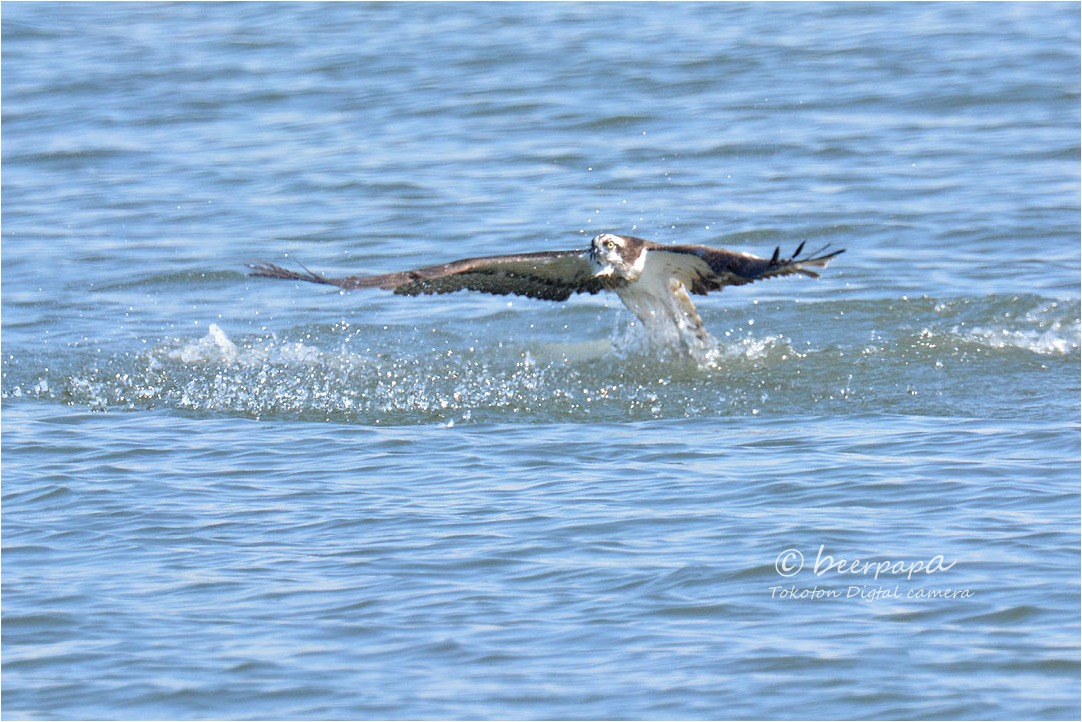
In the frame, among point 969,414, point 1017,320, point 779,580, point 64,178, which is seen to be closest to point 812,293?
point 1017,320

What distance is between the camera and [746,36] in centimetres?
1978

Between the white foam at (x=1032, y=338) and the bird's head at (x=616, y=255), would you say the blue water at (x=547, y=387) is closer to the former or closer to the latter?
the white foam at (x=1032, y=338)

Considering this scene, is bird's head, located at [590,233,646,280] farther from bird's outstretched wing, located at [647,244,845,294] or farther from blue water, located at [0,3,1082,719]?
blue water, located at [0,3,1082,719]

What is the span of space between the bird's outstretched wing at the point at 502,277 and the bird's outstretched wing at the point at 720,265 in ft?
1.56

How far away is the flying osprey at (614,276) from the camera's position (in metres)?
8.92

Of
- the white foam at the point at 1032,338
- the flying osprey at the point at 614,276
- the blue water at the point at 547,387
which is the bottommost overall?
the white foam at the point at 1032,338

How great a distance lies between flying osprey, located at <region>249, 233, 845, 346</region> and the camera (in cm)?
892

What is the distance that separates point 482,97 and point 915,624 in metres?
12.8

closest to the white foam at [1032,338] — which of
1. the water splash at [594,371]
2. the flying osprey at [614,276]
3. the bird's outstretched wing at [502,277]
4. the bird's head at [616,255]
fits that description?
the water splash at [594,371]

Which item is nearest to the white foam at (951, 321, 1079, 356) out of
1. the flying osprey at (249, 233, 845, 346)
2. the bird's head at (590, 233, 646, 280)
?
the flying osprey at (249, 233, 845, 346)

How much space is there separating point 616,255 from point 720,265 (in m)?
1.00

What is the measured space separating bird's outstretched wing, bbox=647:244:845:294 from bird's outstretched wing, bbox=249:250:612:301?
47 cm

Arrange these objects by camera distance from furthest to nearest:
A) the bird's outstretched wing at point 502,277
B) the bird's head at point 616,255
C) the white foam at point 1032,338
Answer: the white foam at point 1032,338 < the bird's head at point 616,255 < the bird's outstretched wing at point 502,277

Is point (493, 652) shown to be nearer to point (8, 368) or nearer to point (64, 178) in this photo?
point (8, 368)
